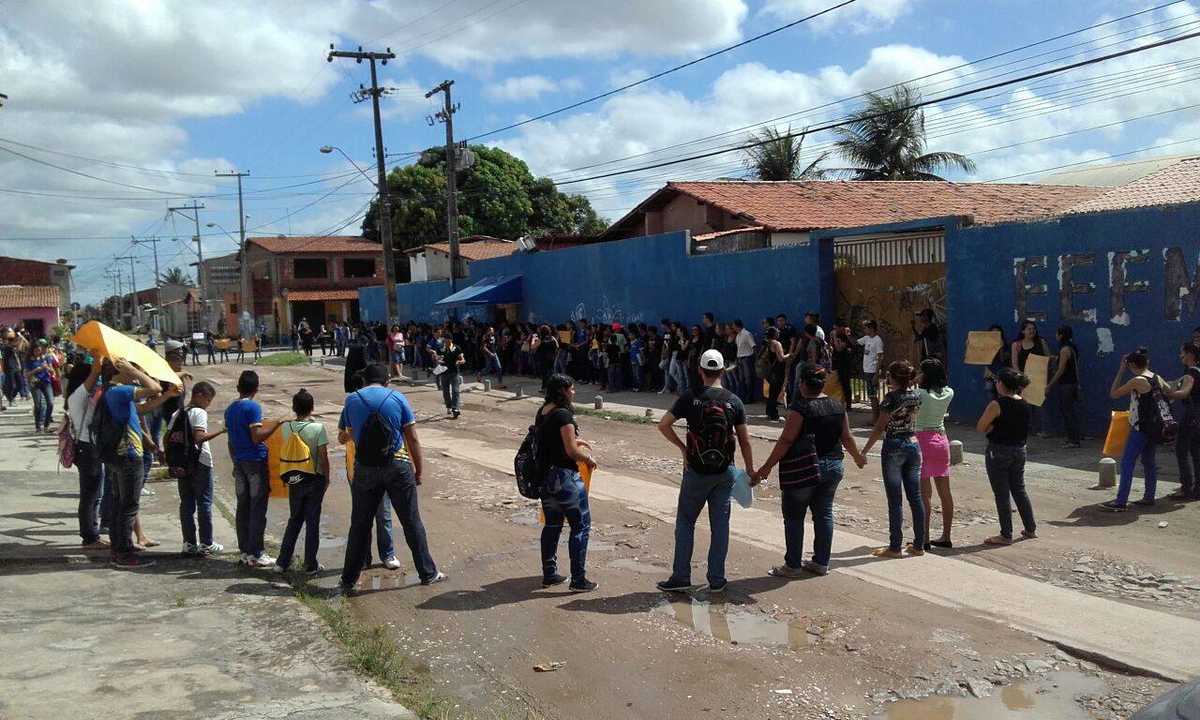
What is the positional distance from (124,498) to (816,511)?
5.39 m

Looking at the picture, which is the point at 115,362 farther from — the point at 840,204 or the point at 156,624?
the point at 840,204

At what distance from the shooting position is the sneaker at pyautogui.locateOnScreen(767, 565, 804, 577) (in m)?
7.23

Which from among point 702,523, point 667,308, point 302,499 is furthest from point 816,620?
point 667,308

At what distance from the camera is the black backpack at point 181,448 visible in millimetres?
7992

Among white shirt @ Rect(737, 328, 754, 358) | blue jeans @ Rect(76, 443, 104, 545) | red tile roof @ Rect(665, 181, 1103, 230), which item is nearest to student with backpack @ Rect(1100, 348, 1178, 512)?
blue jeans @ Rect(76, 443, 104, 545)

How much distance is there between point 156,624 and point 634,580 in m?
3.26

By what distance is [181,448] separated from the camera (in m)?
8.03

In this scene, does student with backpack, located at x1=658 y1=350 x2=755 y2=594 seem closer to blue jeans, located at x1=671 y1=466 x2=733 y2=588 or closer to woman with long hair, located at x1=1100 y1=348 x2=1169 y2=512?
blue jeans, located at x1=671 y1=466 x2=733 y2=588

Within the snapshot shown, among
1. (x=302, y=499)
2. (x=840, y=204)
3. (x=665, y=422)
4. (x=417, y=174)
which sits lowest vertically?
(x=302, y=499)

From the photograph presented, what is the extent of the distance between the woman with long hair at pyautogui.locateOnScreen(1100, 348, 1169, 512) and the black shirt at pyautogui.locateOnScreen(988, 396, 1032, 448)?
187 centimetres

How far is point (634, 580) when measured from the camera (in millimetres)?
7379

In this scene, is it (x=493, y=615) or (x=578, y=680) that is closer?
(x=578, y=680)

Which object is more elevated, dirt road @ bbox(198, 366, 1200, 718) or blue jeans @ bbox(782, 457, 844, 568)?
blue jeans @ bbox(782, 457, 844, 568)

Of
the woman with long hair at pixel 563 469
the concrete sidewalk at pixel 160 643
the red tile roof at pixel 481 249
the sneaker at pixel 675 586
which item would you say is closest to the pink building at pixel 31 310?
the red tile roof at pixel 481 249
